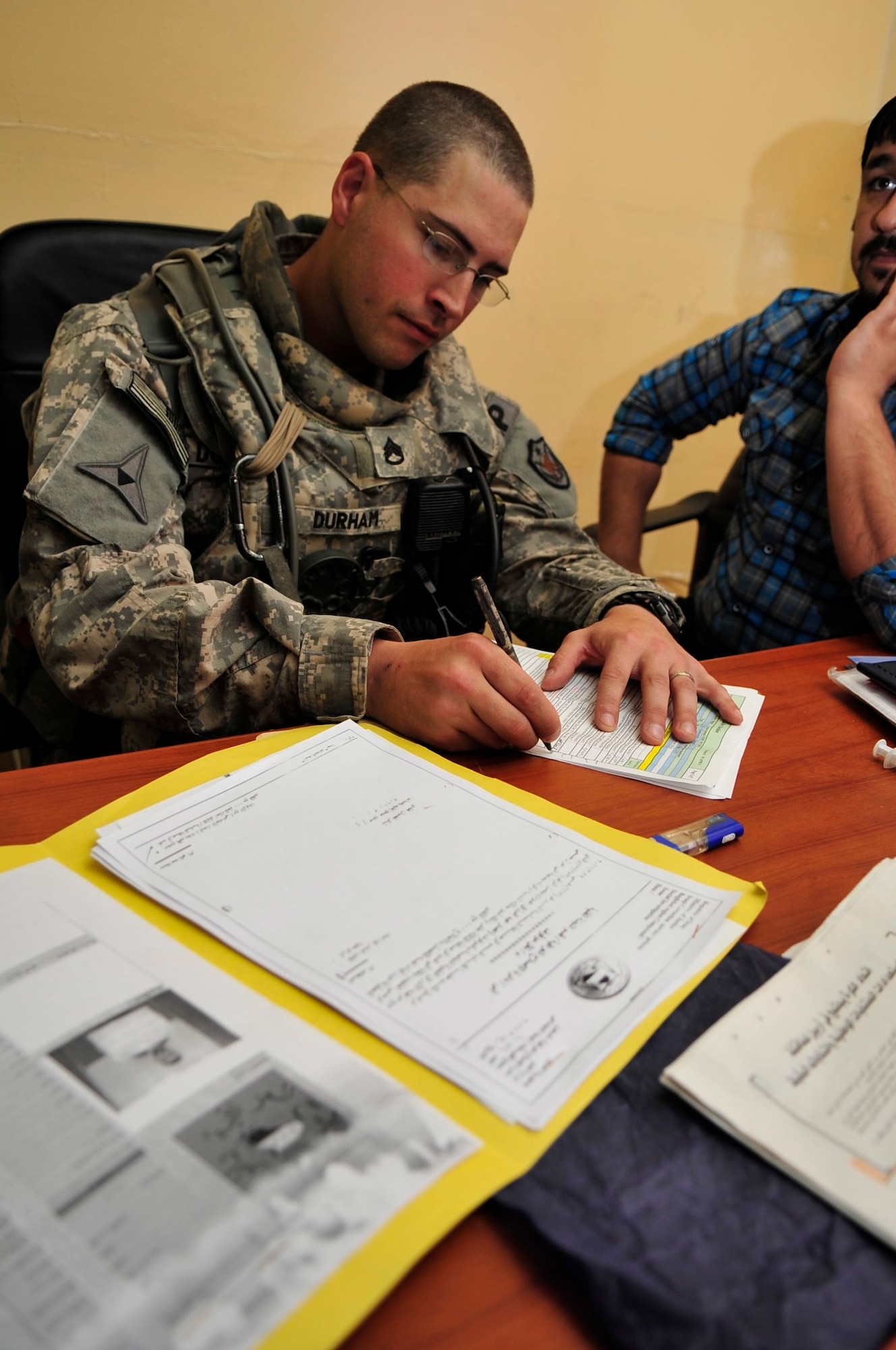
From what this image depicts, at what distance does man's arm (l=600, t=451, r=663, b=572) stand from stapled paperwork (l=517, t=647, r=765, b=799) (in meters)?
0.84

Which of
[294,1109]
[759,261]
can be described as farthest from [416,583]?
[759,261]

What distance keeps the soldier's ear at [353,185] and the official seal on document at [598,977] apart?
3.26 ft

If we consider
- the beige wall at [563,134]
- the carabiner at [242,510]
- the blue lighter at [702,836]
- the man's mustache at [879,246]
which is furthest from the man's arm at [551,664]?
the beige wall at [563,134]

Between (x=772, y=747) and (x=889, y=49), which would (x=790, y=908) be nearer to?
(x=772, y=747)

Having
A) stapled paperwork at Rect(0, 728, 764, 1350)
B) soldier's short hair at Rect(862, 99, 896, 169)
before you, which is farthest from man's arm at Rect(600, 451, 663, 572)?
stapled paperwork at Rect(0, 728, 764, 1350)

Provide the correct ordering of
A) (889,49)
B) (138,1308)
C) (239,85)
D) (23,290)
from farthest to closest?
(889,49) → (239,85) → (23,290) → (138,1308)

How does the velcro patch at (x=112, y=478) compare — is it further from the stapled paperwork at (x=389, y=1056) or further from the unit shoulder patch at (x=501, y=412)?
the unit shoulder patch at (x=501, y=412)

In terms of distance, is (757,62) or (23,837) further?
(757,62)

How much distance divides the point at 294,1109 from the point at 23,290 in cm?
100

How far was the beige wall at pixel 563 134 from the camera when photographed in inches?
51.7

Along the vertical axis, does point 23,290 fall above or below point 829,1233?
above

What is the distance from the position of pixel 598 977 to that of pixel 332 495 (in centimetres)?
72

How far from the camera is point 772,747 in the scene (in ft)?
2.42

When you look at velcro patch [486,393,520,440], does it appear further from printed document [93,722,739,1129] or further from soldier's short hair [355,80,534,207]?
printed document [93,722,739,1129]
